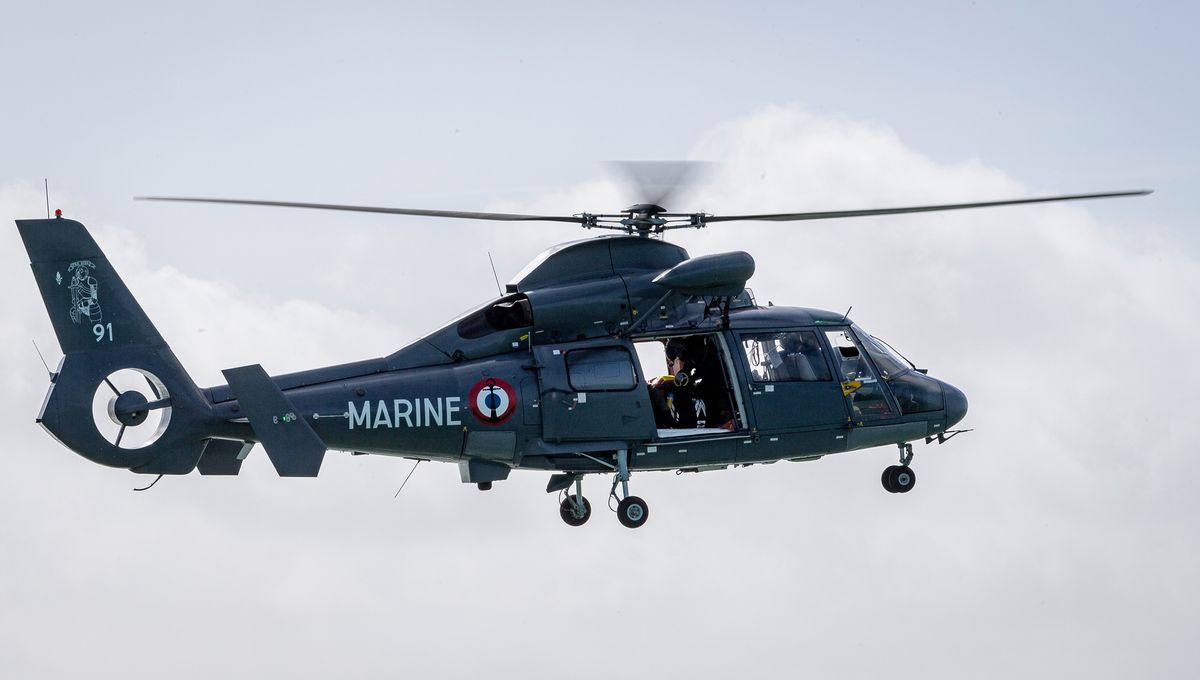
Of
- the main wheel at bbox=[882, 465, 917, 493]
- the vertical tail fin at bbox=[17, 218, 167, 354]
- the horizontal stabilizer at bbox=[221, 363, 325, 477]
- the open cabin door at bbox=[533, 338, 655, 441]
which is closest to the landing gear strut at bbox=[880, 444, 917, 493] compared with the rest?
the main wheel at bbox=[882, 465, 917, 493]

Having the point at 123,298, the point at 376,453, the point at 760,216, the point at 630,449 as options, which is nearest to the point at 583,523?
the point at 630,449

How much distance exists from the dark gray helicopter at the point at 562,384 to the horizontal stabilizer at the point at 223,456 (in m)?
0.03

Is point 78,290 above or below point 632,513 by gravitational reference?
above

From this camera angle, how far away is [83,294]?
854 inches

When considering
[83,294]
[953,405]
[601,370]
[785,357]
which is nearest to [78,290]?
[83,294]

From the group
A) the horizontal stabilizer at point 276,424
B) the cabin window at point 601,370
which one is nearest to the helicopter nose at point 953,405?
the cabin window at point 601,370

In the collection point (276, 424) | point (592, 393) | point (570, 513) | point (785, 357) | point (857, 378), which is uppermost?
point (785, 357)

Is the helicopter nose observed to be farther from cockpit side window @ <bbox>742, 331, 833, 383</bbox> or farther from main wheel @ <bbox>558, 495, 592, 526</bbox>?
main wheel @ <bbox>558, 495, 592, 526</bbox>

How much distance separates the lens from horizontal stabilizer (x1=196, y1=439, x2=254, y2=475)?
73.7ft

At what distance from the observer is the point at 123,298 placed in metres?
22.0

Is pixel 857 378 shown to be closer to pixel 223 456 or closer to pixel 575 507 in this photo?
pixel 575 507

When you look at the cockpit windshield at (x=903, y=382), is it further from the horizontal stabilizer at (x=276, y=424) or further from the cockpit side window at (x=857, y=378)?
the horizontal stabilizer at (x=276, y=424)

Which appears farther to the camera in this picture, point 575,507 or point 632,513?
point 575,507

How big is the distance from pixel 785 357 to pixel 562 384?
12.8 ft
